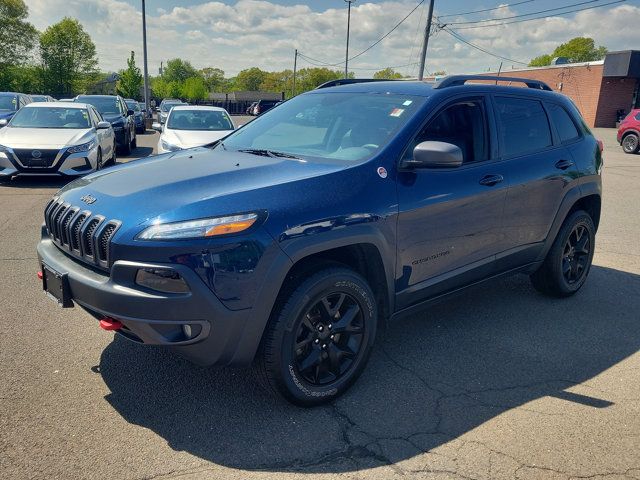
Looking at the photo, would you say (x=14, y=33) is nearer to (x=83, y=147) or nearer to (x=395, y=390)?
(x=83, y=147)

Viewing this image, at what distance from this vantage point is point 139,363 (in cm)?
350

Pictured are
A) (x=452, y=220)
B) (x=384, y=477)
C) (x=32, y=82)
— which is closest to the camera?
(x=384, y=477)

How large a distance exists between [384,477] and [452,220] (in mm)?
1725

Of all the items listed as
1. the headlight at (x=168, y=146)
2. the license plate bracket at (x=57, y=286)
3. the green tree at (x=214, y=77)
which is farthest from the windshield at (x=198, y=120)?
the green tree at (x=214, y=77)

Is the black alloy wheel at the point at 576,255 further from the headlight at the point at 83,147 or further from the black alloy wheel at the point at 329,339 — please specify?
the headlight at the point at 83,147

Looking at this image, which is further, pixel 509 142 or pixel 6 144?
pixel 6 144

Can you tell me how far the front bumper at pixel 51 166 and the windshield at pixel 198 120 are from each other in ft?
7.35

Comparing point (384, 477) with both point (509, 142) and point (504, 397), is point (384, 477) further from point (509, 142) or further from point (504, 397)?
point (509, 142)

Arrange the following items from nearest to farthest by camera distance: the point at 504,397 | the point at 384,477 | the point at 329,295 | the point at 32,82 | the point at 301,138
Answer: the point at 384,477, the point at 329,295, the point at 504,397, the point at 301,138, the point at 32,82

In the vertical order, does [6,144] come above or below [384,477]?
above

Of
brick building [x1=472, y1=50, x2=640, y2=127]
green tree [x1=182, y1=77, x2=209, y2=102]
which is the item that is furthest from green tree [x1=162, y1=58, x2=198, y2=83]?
brick building [x1=472, y1=50, x2=640, y2=127]

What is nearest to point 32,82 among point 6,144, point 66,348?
point 6,144

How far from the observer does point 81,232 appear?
2.84m

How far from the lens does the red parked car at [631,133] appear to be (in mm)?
20141
